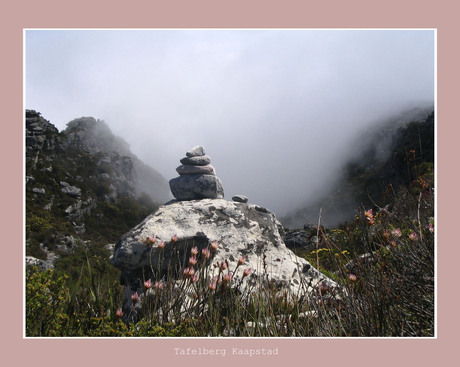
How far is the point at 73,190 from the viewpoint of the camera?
108 feet

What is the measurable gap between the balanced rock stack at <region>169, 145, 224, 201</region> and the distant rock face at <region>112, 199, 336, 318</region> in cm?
48

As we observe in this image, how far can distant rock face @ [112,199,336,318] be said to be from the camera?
188 inches

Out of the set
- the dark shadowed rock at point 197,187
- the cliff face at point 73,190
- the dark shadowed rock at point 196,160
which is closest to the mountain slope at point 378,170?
the dark shadowed rock at point 197,187

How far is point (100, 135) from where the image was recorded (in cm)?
5866

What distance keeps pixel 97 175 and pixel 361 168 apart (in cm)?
3734

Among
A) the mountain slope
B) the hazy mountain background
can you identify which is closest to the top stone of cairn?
the mountain slope

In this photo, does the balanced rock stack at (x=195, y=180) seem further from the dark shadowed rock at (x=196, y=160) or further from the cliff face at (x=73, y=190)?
the cliff face at (x=73, y=190)

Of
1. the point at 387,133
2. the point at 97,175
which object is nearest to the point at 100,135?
the point at 97,175

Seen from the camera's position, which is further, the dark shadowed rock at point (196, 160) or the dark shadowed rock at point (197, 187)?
the dark shadowed rock at point (196, 160)

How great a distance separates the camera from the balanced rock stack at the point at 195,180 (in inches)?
274

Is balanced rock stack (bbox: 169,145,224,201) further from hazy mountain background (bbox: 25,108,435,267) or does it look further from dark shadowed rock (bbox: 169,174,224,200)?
hazy mountain background (bbox: 25,108,435,267)

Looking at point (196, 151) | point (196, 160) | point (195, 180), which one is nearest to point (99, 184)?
point (196, 151)

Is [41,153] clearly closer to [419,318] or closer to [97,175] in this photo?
[97,175]

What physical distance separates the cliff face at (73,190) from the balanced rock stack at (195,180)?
15.9m
